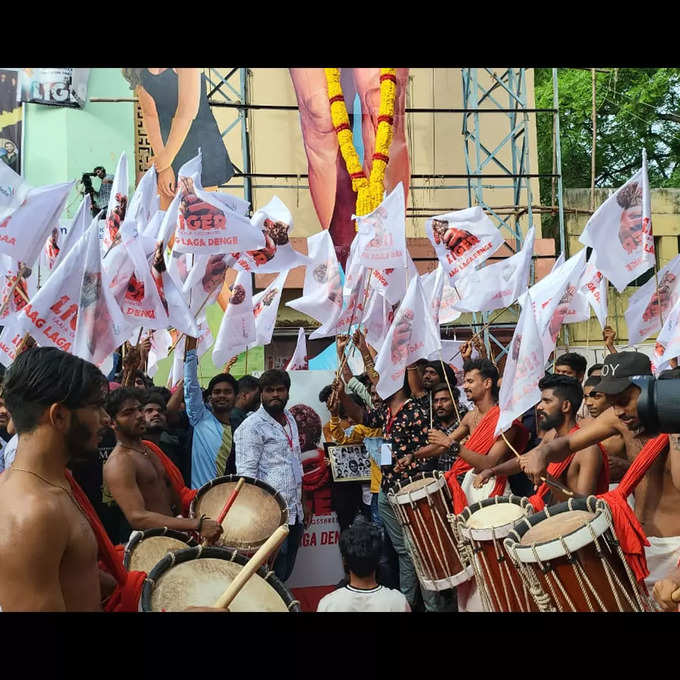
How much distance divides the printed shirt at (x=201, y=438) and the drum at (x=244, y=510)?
1.92 m

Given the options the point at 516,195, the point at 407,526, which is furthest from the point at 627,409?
the point at 516,195

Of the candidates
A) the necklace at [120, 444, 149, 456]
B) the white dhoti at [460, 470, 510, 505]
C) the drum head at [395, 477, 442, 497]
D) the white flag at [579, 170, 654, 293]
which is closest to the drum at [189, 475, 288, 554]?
the necklace at [120, 444, 149, 456]

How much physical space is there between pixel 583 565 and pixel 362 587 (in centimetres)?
129

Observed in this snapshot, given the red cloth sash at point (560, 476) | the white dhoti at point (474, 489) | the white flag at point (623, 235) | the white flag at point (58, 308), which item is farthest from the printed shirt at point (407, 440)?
the white flag at point (58, 308)

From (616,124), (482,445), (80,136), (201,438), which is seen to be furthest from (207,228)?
(616,124)

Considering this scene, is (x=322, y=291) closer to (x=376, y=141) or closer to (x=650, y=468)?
(x=650, y=468)

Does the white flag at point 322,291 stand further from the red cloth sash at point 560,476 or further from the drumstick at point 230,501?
the red cloth sash at point 560,476

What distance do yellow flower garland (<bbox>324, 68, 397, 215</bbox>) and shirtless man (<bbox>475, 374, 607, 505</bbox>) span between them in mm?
10042

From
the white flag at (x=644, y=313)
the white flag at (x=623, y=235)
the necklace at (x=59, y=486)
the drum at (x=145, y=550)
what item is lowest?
the drum at (x=145, y=550)

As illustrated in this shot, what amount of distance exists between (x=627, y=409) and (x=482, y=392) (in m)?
2.85

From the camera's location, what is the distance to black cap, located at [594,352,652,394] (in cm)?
481

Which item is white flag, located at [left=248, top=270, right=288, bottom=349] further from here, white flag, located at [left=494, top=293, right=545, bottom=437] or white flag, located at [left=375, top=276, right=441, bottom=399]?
white flag, located at [left=494, top=293, right=545, bottom=437]

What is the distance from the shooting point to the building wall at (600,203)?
772 inches
